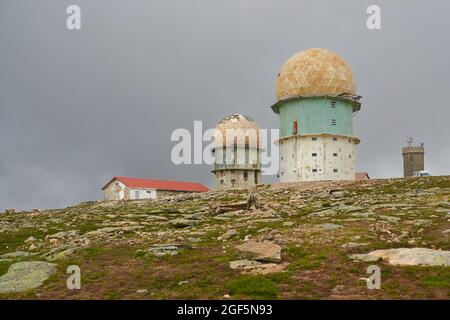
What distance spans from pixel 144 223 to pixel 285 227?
25.7ft

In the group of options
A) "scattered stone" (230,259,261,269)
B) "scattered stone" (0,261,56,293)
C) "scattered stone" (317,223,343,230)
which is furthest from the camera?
"scattered stone" (317,223,343,230)

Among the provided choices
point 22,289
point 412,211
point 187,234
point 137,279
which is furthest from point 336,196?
point 22,289

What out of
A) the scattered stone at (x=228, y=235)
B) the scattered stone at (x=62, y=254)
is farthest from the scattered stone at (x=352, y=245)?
the scattered stone at (x=62, y=254)

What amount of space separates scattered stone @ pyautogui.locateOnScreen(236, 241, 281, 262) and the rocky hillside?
0.09 ft

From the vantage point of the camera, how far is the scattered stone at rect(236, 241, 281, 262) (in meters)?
12.1

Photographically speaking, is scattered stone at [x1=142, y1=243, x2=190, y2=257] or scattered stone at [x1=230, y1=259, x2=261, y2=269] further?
scattered stone at [x1=142, y1=243, x2=190, y2=257]

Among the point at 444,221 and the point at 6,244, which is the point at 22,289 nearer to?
the point at 6,244

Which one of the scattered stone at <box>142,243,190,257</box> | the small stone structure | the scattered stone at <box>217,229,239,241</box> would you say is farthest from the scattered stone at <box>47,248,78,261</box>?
the small stone structure

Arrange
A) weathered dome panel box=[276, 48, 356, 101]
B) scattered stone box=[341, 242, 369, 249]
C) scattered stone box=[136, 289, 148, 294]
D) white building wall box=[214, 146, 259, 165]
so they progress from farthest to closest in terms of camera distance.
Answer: white building wall box=[214, 146, 259, 165] → weathered dome panel box=[276, 48, 356, 101] → scattered stone box=[341, 242, 369, 249] → scattered stone box=[136, 289, 148, 294]

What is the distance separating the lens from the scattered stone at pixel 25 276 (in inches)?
456

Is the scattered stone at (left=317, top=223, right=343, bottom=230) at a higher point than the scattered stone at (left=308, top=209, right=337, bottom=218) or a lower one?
lower

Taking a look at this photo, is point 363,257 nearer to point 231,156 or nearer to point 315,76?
point 315,76

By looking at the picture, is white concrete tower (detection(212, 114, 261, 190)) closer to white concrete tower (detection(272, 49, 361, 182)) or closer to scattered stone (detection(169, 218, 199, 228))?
white concrete tower (detection(272, 49, 361, 182))

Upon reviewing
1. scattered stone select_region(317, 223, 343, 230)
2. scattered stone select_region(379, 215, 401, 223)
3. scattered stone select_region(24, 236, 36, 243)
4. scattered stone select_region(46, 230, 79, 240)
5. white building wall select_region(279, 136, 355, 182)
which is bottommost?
scattered stone select_region(24, 236, 36, 243)
